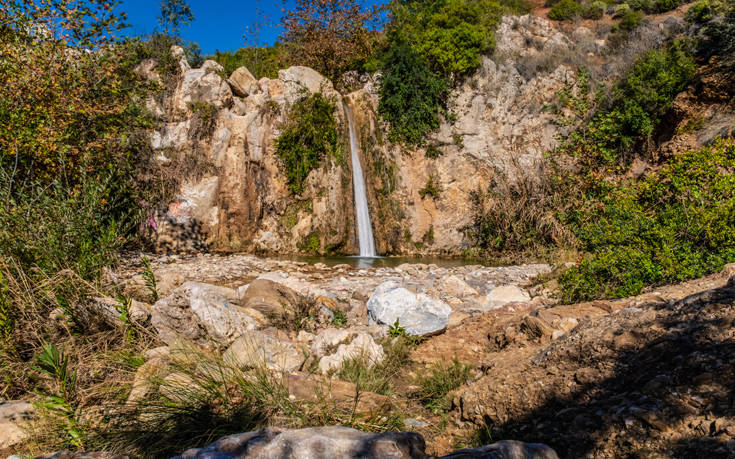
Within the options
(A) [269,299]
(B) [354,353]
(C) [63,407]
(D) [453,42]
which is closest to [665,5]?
(D) [453,42]

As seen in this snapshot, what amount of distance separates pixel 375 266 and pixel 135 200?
689 cm

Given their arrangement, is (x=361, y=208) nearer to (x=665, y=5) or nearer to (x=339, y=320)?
(x=339, y=320)

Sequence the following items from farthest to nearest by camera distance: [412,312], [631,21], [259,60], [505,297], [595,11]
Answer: [595,11], [259,60], [631,21], [505,297], [412,312]

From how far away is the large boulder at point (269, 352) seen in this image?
116 inches

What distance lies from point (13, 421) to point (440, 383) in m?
2.78

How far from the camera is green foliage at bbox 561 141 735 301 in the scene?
4039 millimetres

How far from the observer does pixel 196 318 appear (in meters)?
3.60

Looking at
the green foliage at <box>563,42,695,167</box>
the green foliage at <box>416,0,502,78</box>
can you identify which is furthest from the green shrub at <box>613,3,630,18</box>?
the green foliage at <box>563,42,695,167</box>

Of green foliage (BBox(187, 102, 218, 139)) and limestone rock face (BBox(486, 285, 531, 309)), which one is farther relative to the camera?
green foliage (BBox(187, 102, 218, 139))

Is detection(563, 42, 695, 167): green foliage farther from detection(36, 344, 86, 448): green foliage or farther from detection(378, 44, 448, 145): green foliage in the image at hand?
detection(36, 344, 86, 448): green foliage

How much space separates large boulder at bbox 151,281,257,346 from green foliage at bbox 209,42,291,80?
14352 mm

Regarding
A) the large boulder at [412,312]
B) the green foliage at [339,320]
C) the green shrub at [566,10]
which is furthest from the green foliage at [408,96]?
the green shrub at [566,10]

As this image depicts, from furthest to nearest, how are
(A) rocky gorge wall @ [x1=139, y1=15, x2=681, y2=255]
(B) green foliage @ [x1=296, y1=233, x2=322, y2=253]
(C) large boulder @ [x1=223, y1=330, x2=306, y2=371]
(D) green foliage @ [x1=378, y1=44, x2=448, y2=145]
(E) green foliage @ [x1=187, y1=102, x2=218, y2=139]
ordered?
1. (D) green foliage @ [x1=378, y1=44, x2=448, y2=145]
2. (B) green foliage @ [x1=296, y1=233, x2=322, y2=253]
3. (E) green foliage @ [x1=187, y1=102, x2=218, y2=139]
4. (A) rocky gorge wall @ [x1=139, y1=15, x2=681, y2=255]
5. (C) large boulder @ [x1=223, y1=330, x2=306, y2=371]

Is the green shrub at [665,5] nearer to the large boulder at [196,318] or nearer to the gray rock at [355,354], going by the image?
the gray rock at [355,354]
